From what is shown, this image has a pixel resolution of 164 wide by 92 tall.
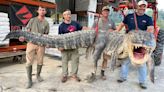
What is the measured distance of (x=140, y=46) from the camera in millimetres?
4504

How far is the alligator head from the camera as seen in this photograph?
4.49 meters

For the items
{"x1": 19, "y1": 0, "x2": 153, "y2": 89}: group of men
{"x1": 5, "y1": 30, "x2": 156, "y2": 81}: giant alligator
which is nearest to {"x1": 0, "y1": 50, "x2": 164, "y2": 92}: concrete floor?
{"x1": 19, "y1": 0, "x2": 153, "y2": 89}: group of men

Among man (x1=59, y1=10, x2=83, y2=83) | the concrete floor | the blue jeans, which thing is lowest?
the concrete floor

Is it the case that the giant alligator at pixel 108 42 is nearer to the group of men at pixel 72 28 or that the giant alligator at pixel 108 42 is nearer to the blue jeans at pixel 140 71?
the group of men at pixel 72 28

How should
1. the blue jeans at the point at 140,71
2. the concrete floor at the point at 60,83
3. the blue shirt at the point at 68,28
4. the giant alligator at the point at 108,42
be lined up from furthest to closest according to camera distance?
the blue jeans at the point at 140,71 < the blue shirt at the point at 68,28 < the concrete floor at the point at 60,83 < the giant alligator at the point at 108,42

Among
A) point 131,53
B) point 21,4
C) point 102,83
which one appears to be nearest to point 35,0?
point 21,4

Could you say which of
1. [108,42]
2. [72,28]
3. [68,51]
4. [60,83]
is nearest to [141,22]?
[108,42]

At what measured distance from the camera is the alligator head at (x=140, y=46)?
449 cm

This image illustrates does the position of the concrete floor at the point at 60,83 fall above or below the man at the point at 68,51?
below

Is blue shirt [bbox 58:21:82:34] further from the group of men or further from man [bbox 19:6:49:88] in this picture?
man [bbox 19:6:49:88]

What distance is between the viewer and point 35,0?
307 inches

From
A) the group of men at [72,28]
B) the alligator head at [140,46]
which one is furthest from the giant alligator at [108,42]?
the group of men at [72,28]

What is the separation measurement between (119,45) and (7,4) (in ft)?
11.4

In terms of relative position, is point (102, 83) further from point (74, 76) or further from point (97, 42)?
point (97, 42)
